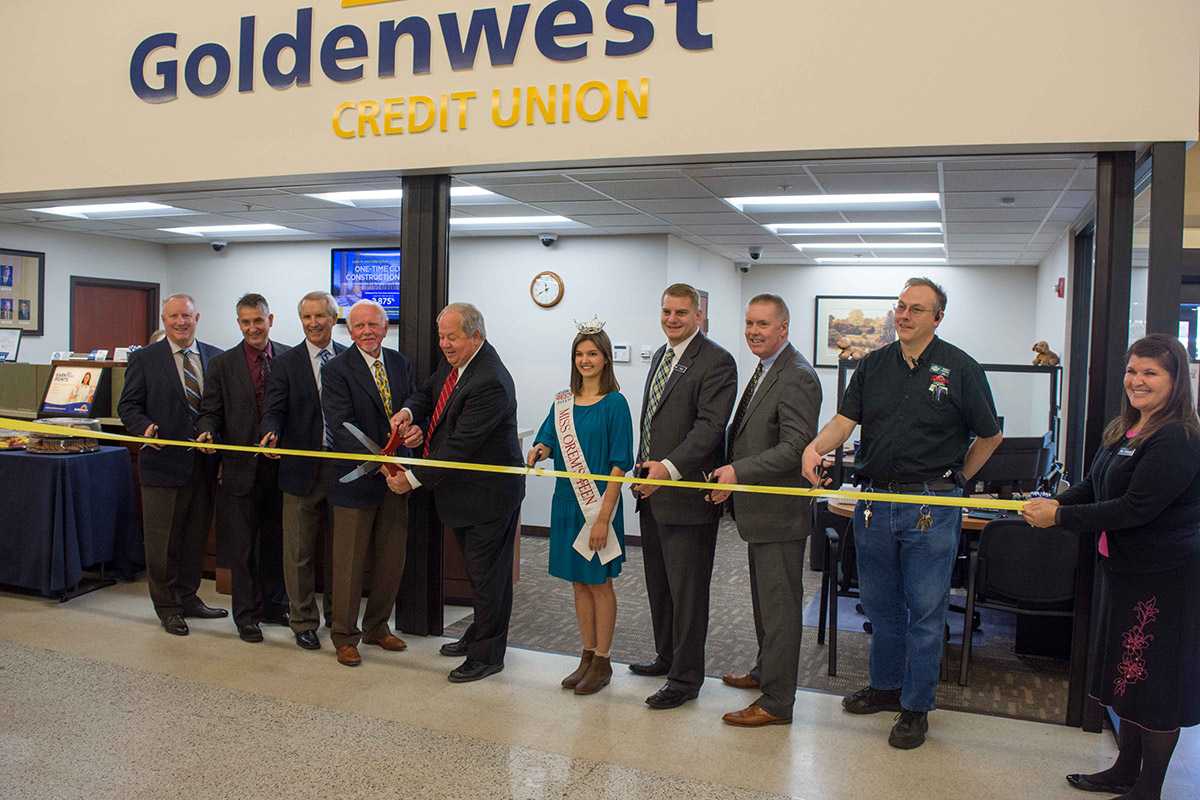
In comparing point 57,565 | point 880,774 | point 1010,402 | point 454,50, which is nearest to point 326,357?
point 454,50

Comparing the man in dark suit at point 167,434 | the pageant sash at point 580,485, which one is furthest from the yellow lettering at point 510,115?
the man in dark suit at point 167,434

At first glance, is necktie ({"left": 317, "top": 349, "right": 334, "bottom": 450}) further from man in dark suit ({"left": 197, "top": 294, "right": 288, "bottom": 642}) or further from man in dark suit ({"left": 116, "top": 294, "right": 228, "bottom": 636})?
man in dark suit ({"left": 116, "top": 294, "right": 228, "bottom": 636})

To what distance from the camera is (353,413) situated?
3.98 m

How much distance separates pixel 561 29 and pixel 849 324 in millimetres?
6960

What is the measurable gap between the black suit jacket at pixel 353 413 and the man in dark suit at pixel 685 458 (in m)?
1.23

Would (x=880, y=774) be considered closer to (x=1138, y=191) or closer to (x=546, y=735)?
(x=546, y=735)

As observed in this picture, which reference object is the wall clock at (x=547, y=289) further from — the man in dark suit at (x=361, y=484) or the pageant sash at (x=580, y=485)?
the pageant sash at (x=580, y=485)

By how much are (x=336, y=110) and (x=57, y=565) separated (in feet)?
9.13

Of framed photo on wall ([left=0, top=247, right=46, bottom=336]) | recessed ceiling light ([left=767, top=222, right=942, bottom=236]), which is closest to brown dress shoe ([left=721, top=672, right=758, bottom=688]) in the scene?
recessed ceiling light ([left=767, top=222, right=942, bottom=236])

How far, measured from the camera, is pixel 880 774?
9.92 ft

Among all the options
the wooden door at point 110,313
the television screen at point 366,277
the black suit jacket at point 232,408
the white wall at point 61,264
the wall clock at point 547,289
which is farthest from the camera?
the wooden door at point 110,313

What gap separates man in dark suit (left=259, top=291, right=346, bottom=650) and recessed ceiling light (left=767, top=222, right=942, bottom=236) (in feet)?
13.4

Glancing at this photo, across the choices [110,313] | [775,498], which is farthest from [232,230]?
[775,498]

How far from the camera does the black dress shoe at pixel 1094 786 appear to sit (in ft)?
9.47
